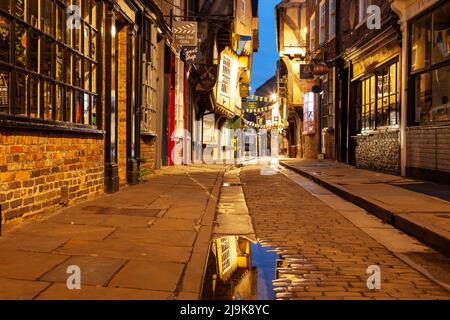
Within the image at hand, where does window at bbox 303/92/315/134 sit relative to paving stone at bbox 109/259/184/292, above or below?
above

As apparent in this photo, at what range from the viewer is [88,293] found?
3.49 meters

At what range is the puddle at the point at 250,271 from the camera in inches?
149

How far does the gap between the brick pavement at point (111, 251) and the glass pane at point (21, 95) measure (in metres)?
1.38

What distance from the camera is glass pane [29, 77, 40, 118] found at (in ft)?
20.1

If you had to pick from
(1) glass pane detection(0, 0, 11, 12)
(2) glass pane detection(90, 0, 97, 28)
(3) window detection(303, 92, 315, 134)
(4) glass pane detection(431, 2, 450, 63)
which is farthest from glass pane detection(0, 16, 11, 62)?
(3) window detection(303, 92, 315, 134)

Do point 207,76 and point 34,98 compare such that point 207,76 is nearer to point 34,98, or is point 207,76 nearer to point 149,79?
point 149,79

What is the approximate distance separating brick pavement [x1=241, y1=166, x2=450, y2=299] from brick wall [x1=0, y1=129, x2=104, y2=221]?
2.86 metres

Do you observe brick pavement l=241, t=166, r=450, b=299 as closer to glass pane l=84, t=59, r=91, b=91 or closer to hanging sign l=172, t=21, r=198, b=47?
glass pane l=84, t=59, r=91, b=91

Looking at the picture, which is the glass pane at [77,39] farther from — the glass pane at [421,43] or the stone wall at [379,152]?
the stone wall at [379,152]

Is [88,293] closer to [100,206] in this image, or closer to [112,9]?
[100,206]

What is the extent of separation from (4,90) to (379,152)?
450 inches
